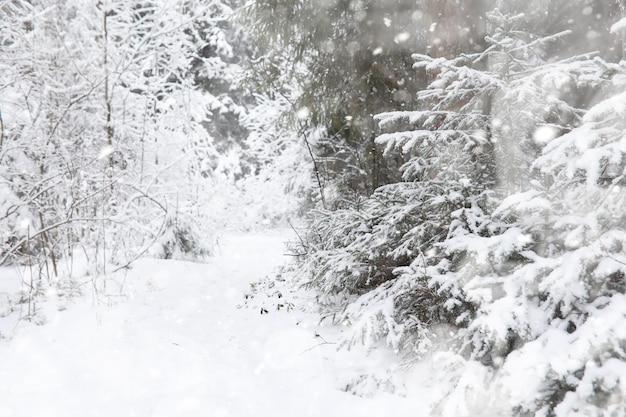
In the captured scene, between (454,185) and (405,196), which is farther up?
(454,185)

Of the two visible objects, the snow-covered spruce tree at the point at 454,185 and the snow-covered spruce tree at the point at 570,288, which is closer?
the snow-covered spruce tree at the point at 570,288

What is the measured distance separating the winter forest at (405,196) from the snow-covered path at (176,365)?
6 cm

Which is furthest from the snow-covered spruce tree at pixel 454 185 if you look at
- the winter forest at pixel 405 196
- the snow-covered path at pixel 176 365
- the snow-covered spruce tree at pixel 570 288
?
the snow-covered path at pixel 176 365

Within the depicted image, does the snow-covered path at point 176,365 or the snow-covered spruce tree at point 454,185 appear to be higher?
the snow-covered spruce tree at point 454,185

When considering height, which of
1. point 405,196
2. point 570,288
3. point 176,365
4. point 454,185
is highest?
point 454,185

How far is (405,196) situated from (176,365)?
2728 mm

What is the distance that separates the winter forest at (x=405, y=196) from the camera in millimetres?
2365

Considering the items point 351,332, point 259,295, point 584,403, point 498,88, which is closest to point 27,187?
point 259,295

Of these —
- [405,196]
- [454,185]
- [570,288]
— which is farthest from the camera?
[405,196]

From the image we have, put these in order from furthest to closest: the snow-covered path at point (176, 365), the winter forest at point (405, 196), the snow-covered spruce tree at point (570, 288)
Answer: the snow-covered path at point (176, 365) < the winter forest at point (405, 196) < the snow-covered spruce tree at point (570, 288)

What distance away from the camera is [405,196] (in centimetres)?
420

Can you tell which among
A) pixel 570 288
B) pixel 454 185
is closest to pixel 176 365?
pixel 454 185

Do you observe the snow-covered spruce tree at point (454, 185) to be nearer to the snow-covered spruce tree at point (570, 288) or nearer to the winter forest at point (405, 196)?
the winter forest at point (405, 196)

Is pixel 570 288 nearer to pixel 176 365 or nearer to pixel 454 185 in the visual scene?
pixel 454 185
